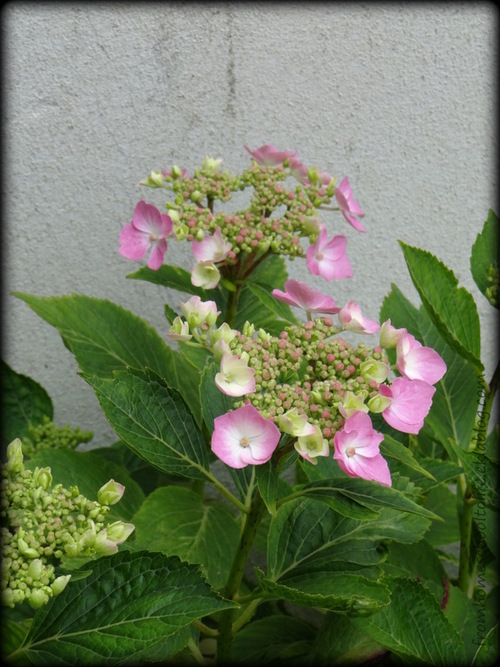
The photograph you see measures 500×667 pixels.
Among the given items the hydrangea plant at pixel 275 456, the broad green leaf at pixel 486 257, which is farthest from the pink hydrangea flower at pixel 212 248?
the broad green leaf at pixel 486 257

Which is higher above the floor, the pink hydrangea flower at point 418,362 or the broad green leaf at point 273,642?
the pink hydrangea flower at point 418,362

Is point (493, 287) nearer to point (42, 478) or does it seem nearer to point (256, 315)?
point (256, 315)

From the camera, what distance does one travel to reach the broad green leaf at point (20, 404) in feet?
4.08

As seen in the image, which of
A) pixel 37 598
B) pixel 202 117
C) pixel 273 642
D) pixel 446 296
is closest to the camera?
pixel 37 598

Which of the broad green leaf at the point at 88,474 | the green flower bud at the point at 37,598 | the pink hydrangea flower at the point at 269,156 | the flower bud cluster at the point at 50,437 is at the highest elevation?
the pink hydrangea flower at the point at 269,156

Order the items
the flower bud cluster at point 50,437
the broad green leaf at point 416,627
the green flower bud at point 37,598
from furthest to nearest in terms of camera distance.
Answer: the flower bud cluster at point 50,437
the broad green leaf at point 416,627
the green flower bud at point 37,598

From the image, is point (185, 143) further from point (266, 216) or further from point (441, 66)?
point (441, 66)

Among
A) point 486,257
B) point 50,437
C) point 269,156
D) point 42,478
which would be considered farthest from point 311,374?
point 50,437

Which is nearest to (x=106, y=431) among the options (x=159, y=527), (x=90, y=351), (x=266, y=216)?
(x=90, y=351)

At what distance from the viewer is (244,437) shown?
692mm

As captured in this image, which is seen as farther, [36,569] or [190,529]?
[190,529]

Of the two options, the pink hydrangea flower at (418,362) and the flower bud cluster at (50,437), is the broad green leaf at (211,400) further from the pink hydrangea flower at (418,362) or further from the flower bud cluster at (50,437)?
the flower bud cluster at (50,437)

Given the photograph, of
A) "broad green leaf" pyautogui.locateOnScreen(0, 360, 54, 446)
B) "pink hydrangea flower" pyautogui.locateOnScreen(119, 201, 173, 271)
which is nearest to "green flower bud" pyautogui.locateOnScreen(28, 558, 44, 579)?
"pink hydrangea flower" pyautogui.locateOnScreen(119, 201, 173, 271)

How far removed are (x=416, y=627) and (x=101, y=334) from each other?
0.60 metres
